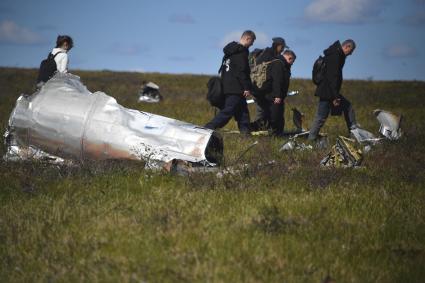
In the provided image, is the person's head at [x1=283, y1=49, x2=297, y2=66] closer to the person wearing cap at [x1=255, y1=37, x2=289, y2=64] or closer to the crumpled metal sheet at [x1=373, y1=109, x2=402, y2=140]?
the person wearing cap at [x1=255, y1=37, x2=289, y2=64]

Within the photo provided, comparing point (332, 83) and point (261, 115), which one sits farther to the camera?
point (261, 115)

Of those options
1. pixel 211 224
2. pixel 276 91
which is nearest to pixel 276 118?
pixel 276 91

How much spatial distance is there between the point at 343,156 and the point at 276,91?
4.26 m

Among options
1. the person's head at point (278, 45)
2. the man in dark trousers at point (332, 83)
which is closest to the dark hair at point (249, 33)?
the person's head at point (278, 45)

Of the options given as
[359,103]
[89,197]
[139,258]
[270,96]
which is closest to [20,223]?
[89,197]

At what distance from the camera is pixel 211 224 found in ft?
19.9

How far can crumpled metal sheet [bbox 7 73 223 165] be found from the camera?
30.4ft

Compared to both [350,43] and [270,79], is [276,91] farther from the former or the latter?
[350,43]

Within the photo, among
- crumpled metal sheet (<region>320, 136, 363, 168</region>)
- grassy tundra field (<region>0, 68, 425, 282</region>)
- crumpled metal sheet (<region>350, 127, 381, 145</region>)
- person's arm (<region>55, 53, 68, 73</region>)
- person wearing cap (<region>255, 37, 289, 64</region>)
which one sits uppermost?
person wearing cap (<region>255, 37, 289, 64</region>)

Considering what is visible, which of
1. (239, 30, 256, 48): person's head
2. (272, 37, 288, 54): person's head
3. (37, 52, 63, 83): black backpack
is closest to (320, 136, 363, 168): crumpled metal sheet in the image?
(239, 30, 256, 48): person's head

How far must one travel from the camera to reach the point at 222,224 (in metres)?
6.08

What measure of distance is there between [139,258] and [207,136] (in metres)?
4.23

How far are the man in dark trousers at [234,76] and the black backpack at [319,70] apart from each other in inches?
53.7

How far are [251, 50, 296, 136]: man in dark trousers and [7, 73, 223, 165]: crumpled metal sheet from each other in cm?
485
